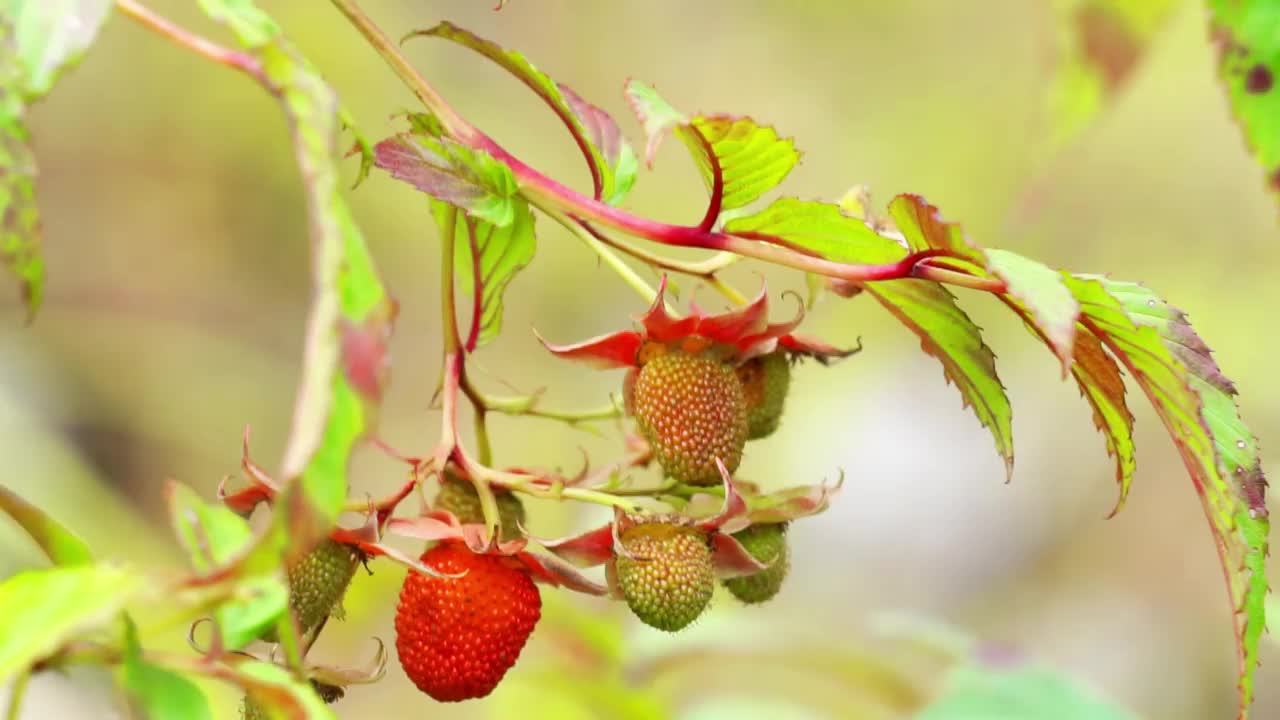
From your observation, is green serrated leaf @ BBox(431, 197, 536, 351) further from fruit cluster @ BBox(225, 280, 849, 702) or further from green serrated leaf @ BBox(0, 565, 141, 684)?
green serrated leaf @ BBox(0, 565, 141, 684)

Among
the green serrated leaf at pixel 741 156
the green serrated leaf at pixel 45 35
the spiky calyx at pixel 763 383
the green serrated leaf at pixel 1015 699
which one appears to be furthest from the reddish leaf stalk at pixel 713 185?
the green serrated leaf at pixel 1015 699

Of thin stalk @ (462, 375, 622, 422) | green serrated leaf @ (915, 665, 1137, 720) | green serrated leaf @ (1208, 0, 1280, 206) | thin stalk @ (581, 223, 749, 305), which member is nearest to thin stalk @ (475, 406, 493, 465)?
thin stalk @ (462, 375, 622, 422)

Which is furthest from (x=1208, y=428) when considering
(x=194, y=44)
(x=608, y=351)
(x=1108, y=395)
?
(x=194, y=44)

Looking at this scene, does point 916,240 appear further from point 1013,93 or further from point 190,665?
point 1013,93

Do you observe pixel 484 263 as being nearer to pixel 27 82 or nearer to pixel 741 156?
pixel 741 156

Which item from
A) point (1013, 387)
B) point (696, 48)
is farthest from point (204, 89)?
point (1013, 387)

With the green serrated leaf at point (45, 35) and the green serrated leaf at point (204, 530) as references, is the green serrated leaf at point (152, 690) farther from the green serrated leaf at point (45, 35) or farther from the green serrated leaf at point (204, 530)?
the green serrated leaf at point (45, 35)
